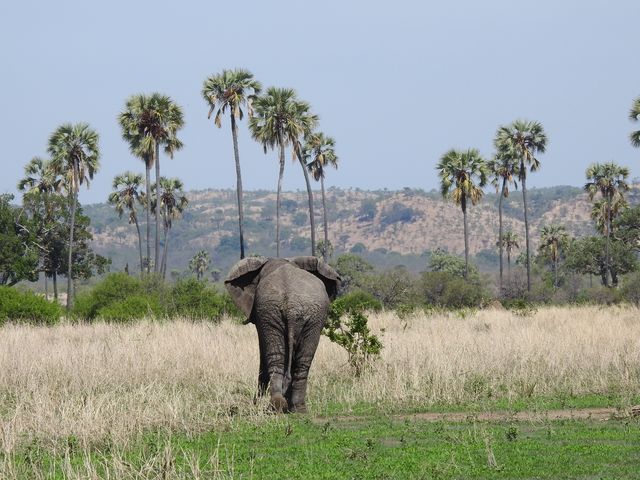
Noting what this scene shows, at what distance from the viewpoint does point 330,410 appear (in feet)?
43.5

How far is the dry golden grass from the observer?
11.4 metres

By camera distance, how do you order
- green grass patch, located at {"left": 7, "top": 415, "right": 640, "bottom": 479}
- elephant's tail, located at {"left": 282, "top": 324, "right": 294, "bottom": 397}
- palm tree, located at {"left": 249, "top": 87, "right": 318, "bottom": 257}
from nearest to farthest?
green grass patch, located at {"left": 7, "top": 415, "right": 640, "bottom": 479}
elephant's tail, located at {"left": 282, "top": 324, "right": 294, "bottom": 397}
palm tree, located at {"left": 249, "top": 87, "right": 318, "bottom": 257}

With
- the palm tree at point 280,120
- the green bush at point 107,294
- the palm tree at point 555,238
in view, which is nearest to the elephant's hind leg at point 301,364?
the green bush at point 107,294

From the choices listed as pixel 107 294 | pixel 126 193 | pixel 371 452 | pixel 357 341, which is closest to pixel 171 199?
pixel 126 193

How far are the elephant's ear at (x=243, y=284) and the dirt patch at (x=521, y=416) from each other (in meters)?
1.93

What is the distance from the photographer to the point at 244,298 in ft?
43.7

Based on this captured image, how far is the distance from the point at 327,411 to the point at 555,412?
3122 mm

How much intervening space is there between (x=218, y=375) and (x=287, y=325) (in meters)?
4.35

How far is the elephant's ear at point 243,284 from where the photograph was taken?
1327 centimetres

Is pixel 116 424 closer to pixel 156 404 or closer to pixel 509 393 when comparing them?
pixel 156 404

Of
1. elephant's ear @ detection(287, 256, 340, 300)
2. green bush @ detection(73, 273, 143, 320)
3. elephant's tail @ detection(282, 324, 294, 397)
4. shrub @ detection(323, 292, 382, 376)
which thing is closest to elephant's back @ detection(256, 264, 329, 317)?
elephant's tail @ detection(282, 324, 294, 397)

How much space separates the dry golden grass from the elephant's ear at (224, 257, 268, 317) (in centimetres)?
134

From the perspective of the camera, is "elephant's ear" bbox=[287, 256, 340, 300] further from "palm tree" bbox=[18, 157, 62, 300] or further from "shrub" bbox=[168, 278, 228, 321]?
"palm tree" bbox=[18, 157, 62, 300]

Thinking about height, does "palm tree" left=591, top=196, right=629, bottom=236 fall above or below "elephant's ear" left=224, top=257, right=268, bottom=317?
above
